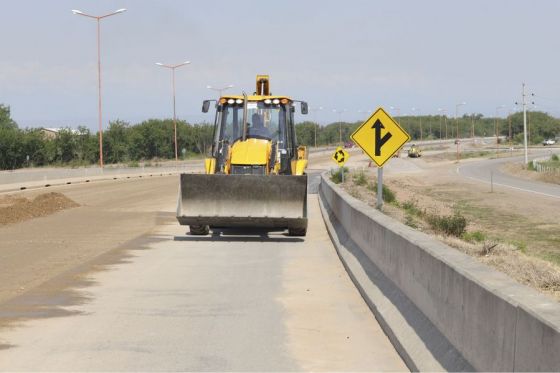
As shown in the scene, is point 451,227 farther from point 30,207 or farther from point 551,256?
point 30,207

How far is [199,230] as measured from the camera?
18594 mm

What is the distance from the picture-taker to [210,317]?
9234mm

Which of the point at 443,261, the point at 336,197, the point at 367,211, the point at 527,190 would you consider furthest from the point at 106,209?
the point at 527,190

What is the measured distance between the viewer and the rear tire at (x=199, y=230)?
60.7ft

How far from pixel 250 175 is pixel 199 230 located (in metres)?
2.35

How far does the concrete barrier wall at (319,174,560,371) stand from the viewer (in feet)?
14.3

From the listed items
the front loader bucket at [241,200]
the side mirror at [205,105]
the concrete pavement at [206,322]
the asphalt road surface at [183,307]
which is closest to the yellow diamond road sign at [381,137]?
the front loader bucket at [241,200]

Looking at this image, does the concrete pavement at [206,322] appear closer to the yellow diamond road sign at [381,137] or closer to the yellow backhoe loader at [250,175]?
the yellow backhoe loader at [250,175]

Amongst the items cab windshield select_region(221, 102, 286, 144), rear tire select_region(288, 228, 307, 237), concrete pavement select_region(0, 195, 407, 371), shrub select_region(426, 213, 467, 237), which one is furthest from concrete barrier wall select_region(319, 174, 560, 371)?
shrub select_region(426, 213, 467, 237)

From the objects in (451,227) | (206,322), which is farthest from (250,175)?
(206,322)

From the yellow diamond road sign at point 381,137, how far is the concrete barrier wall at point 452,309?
5316 mm

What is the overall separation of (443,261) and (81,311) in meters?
4.93

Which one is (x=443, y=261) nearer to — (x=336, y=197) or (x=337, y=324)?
(x=337, y=324)

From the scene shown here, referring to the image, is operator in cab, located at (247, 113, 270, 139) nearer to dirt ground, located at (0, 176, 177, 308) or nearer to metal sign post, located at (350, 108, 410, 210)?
metal sign post, located at (350, 108, 410, 210)
